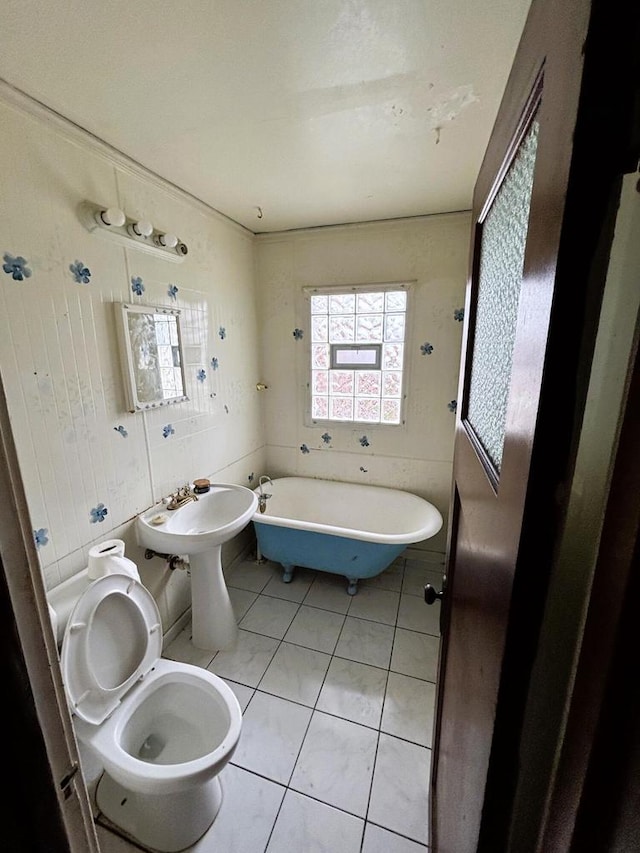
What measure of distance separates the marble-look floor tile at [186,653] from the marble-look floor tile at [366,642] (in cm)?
72

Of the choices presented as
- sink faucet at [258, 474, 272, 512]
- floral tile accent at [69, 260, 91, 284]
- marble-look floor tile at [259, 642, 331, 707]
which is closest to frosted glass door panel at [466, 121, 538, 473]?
floral tile accent at [69, 260, 91, 284]

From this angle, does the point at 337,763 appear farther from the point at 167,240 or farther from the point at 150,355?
the point at 167,240

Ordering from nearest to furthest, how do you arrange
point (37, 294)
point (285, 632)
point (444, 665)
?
point (444, 665)
point (37, 294)
point (285, 632)

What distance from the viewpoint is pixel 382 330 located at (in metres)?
2.57

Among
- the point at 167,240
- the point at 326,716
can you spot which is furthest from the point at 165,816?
the point at 167,240

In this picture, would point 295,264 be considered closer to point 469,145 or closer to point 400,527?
point 469,145

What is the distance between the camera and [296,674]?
1.82m

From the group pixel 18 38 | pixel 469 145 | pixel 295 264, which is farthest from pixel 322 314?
pixel 18 38

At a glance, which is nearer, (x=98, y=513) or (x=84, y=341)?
(x=84, y=341)

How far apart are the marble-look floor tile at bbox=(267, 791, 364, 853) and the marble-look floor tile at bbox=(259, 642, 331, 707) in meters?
0.38

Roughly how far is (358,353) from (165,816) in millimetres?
2511

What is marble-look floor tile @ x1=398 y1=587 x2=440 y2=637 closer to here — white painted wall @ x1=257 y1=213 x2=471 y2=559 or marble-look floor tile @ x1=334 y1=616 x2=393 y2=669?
marble-look floor tile @ x1=334 y1=616 x2=393 y2=669

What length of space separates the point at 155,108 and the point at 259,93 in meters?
0.38

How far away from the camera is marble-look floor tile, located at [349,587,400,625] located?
220cm
